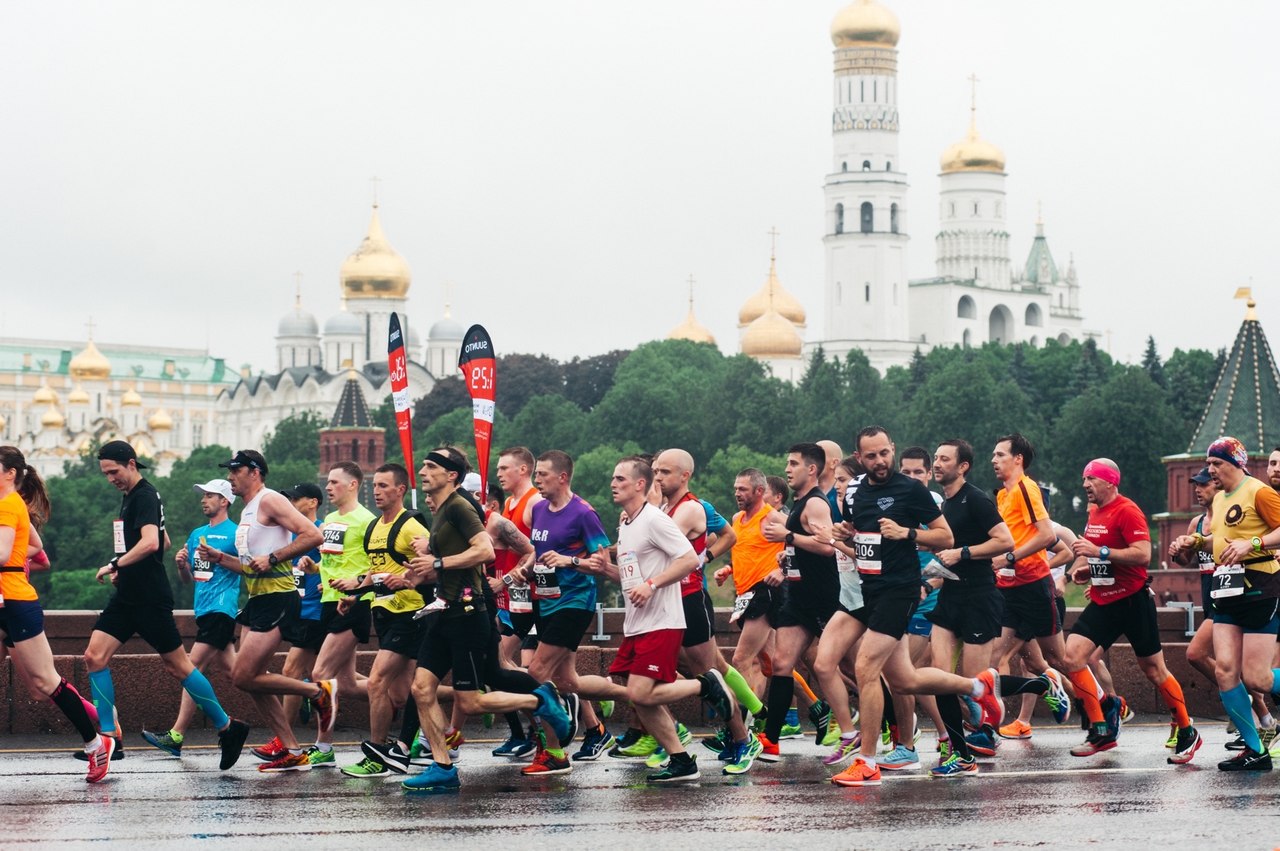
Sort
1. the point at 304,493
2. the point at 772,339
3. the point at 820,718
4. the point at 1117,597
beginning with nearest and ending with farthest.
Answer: the point at 1117,597
the point at 304,493
the point at 820,718
the point at 772,339

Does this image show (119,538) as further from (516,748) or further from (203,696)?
(516,748)

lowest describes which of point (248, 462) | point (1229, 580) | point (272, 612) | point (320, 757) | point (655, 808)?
point (655, 808)

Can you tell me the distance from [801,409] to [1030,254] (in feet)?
265

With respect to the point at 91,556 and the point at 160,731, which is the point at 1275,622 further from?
the point at 91,556

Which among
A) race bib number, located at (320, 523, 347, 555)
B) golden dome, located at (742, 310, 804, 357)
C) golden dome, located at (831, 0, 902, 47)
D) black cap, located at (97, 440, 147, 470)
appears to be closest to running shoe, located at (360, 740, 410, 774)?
race bib number, located at (320, 523, 347, 555)

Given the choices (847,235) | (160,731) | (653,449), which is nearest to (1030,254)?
(847,235)

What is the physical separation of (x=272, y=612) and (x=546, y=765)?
6.28 ft

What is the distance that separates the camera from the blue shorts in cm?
1314

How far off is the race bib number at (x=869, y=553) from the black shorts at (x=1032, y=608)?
2.66 m

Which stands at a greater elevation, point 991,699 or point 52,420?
point 52,420

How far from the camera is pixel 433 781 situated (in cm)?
1297

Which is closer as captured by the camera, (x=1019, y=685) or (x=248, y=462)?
(x=248, y=462)

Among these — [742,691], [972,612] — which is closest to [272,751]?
[742,691]

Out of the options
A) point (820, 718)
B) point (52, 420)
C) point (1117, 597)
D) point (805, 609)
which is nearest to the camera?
point (805, 609)
